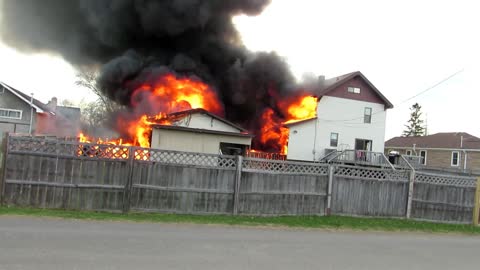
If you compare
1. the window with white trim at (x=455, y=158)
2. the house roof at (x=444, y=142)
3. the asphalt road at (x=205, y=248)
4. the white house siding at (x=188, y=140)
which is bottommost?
the asphalt road at (x=205, y=248)

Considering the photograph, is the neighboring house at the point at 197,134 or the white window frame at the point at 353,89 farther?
the white window frame at the point at 353,89

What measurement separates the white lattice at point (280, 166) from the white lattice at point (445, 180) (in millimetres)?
2984

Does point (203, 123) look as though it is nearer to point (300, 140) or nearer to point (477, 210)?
point (300, 140)

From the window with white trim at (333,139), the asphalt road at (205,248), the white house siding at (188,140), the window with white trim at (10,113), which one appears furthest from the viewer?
the window with white trim at (333,139)

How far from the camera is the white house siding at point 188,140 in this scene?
2061 centimetres

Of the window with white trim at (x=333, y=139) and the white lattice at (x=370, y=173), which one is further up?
the window with white trim at (x=333, y=139)

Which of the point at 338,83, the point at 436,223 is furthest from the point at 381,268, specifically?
the point at 338,83

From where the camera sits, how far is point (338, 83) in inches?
1209

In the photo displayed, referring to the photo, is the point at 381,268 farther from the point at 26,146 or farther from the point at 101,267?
the point at 26,146

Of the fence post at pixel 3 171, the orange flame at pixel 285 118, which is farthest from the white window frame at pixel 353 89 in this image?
the fence post at pixel 3 171

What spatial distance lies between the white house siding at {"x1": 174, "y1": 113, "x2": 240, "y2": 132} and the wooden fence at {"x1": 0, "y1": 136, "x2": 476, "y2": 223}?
10915 millimetres

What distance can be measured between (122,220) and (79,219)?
830 millimetres

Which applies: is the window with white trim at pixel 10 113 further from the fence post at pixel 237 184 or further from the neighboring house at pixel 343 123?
the fence post at pixel 237 184

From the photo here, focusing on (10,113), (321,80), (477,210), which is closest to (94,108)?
(10,113)
